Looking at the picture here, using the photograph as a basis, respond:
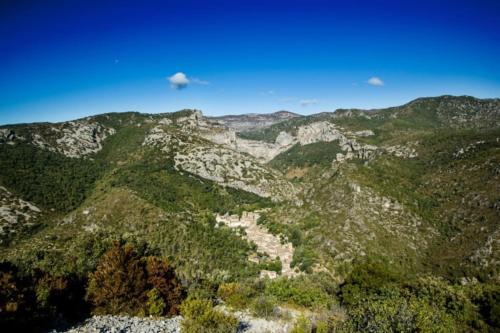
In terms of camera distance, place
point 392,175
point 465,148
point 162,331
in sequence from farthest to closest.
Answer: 1. point 465,148
2. point 392,175
3. point 162,331

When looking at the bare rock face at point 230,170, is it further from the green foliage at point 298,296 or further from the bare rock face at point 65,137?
the green foliage at point 298,296

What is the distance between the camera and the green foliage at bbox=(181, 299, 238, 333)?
19594mm

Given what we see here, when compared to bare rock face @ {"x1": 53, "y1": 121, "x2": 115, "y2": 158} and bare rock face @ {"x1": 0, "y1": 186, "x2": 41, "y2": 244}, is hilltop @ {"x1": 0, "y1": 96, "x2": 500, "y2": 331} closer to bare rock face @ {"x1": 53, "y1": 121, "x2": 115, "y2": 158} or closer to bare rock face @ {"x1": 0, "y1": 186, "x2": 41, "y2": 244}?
bare rock face @ {"x1": 0, "y1": 186, "x2": 41, "y2": 244}

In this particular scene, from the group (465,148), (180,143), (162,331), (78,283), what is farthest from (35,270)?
(465,148)

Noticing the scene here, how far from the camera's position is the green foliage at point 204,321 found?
64.3 feet

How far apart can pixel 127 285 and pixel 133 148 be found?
433 ft

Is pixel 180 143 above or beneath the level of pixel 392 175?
above

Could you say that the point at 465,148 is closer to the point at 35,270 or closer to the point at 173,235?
the point at 173,235

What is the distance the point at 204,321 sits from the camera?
19672mm

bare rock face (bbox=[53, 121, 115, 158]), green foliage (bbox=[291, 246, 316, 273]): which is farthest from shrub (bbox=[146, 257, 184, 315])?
bare rock face (bbox=[53, 121, 115, 158])

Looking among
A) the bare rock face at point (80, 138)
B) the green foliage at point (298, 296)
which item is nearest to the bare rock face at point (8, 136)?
the bare rock face at point (80, 138)

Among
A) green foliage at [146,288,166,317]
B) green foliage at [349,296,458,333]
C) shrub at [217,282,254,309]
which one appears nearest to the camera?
green foliage at [349,296,458,333]

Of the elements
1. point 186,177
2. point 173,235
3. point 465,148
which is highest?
point 465,148

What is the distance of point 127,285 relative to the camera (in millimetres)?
26781
